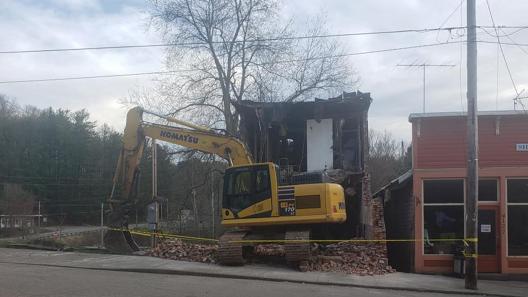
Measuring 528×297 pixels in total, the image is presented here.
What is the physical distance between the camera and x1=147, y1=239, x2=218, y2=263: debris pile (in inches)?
784

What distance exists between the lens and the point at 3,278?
46.8 feet

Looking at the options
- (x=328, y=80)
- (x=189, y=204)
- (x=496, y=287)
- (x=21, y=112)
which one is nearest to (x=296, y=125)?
(x=496, y=287)

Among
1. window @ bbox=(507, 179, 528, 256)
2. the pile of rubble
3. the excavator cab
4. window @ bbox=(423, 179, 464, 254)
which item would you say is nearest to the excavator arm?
the pile of rubble

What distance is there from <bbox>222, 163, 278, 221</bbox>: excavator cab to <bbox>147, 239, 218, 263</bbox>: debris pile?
5.24 feet

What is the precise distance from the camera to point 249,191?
1906cm

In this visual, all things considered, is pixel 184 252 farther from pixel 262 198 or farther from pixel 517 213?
pixel 517 213

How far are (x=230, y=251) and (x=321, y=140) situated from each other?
7.30 meters

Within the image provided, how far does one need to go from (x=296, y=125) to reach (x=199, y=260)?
7.61m

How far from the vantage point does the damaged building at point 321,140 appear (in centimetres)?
2228

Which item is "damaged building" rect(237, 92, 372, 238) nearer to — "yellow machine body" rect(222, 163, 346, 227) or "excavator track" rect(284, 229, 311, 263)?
"yellow machine body" rect(222, 163, 346, 227)

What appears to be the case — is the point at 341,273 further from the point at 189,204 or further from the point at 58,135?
the point at 58,135

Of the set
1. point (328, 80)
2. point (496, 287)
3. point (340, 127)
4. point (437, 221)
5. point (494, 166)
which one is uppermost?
point (328, 80)

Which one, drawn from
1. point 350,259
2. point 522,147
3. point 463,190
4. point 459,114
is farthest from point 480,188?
point 350,259

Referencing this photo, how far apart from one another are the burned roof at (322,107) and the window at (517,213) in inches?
237
